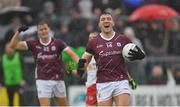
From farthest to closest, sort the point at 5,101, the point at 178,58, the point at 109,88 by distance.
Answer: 1. the point at 178,58
2. the point at 5,101
3. the point at 109,88

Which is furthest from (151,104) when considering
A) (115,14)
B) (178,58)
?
(115,14)

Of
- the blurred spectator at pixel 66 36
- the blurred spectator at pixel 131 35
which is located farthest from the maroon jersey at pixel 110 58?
the blurred spectator at pixel 131 35

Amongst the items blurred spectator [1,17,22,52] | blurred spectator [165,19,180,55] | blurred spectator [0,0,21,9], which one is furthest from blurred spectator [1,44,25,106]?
blurred spectator [165,19,180,55]

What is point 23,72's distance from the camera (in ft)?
69.4

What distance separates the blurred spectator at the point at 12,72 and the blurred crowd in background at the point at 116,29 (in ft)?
2.07

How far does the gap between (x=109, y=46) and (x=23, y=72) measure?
8353mm

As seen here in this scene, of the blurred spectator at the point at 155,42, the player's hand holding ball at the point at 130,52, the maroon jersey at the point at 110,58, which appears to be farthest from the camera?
the blurred spectator at the point at 155,42

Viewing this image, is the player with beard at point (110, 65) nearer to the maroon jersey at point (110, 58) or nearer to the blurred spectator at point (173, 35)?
the maroon jersey at point (110, 58)

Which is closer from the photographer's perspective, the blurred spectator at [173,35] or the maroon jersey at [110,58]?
the maroon jersey at [110,58]

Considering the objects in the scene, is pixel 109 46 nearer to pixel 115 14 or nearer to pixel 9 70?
pixel 9 70

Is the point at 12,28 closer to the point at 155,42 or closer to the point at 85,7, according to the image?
the point at 85,7

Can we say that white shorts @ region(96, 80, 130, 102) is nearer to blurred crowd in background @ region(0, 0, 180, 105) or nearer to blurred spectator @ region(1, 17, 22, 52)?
blurred crowd in background @ region(0, 0, 180, 105)

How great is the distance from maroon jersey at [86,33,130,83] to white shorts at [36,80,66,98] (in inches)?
92.7

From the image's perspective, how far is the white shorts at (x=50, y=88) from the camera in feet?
50.5
